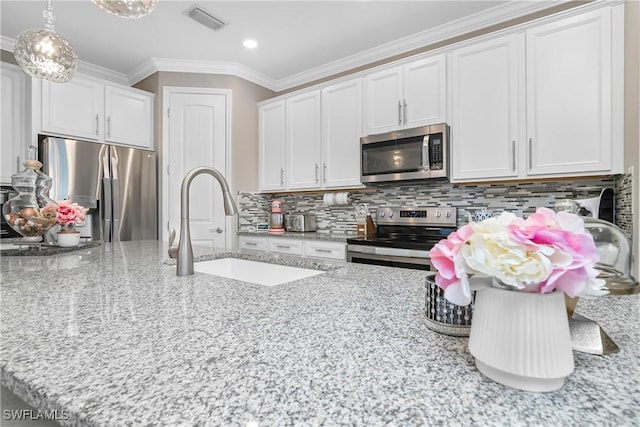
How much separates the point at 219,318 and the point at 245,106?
3.41m

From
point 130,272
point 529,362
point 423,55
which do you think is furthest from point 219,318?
point 423,55

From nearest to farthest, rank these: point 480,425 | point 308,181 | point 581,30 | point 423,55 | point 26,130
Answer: point 480,425
point 581,30
point 423,55
point 26,130
point 308,181

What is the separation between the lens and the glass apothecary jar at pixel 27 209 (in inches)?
64.6

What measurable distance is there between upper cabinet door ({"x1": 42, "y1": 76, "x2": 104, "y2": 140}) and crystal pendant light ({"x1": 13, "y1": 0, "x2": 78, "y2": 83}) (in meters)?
1.45

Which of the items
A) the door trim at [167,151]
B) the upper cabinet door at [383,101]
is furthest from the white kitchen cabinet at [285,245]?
the upper cabinet door at [383,101]

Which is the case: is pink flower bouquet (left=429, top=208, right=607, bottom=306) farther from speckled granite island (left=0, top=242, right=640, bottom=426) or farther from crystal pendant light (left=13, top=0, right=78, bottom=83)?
crystal pendant light (left=13, top=0, right=78, bottom=83)

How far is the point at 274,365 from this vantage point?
0.47 m

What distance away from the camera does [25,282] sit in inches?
39.9

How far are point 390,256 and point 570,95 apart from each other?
157cm

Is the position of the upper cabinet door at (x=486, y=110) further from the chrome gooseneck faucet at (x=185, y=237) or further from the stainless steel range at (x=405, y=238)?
the chrome gooseneck faucet at (x=185, y=237)

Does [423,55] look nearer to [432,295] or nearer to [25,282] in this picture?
[432,295]

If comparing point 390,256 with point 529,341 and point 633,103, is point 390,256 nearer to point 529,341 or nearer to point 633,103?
point 633,103

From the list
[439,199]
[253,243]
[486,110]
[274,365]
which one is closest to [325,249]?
[253,243]

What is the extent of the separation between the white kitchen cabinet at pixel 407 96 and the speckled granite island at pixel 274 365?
6.95 ft
